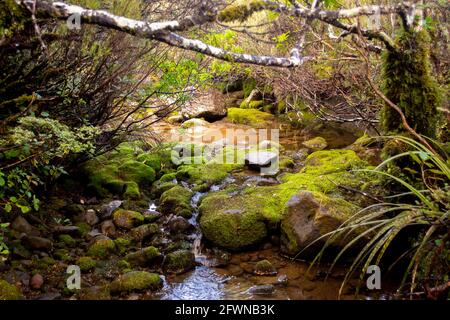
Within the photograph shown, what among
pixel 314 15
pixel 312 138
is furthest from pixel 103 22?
pixel 312 138

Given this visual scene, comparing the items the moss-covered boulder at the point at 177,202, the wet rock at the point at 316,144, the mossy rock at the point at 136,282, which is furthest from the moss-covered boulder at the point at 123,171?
the wet rock at the point at 316,144

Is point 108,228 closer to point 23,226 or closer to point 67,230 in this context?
point 67,230

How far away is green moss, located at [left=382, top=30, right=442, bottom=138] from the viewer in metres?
4.53

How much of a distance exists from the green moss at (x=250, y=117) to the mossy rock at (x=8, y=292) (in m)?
11.3

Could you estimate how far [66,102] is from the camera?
209 inches

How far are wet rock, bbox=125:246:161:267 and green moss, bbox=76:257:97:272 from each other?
0.45 meters

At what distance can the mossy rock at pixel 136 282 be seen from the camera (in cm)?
457

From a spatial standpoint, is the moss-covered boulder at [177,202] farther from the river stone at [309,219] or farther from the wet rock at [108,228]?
the river stone at [309,219]

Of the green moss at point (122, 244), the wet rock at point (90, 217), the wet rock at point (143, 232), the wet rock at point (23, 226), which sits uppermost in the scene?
the wet rock at point (23, 226)

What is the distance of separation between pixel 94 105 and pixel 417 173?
4.93m

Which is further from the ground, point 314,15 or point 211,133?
point 314,15

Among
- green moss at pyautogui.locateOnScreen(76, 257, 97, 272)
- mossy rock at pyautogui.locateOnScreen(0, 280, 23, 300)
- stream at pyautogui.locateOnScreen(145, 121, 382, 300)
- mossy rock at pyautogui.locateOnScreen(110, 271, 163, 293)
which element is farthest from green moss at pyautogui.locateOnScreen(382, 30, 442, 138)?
mossy rock at pyautogui.locateOnScreen(0, 280, 23, 300)

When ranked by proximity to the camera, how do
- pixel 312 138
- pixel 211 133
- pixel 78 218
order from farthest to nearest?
pixel 211 133, pixel 312 138, pixel 78 218
